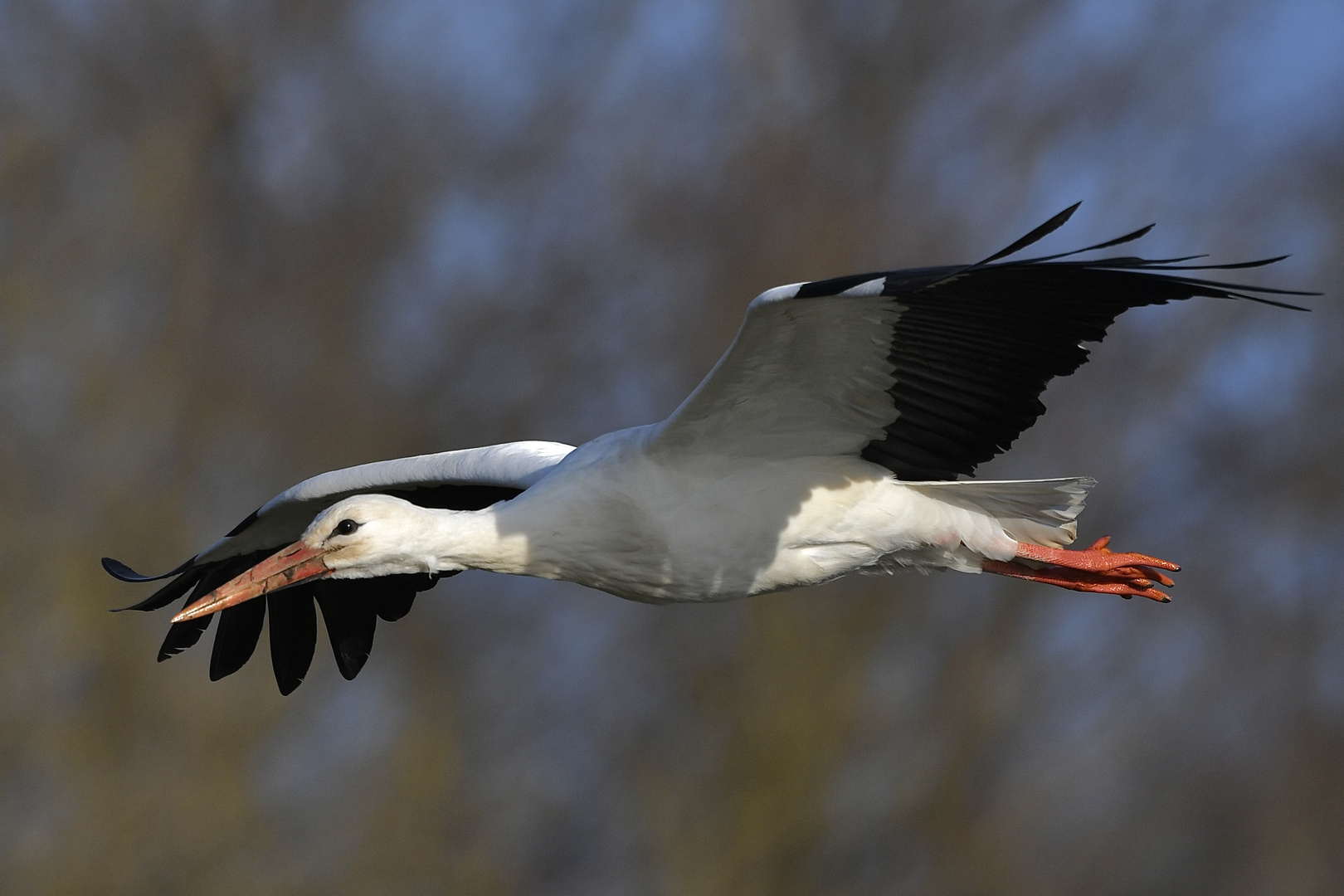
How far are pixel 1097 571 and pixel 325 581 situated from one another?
12.1 ft

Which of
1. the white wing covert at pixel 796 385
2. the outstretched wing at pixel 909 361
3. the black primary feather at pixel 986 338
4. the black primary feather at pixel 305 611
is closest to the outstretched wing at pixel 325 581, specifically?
the black primary feather at pixel 305 611

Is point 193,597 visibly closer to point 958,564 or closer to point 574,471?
point 574,471

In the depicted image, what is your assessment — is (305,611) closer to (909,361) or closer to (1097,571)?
(909,361)

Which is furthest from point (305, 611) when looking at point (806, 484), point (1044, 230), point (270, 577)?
point (1044, 230)

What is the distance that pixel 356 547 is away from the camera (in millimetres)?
5715

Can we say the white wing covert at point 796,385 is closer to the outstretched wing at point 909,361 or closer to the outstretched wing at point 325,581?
the outstretched wing at point 909,361

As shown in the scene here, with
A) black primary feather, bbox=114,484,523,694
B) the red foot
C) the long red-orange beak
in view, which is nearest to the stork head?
the long red-orange beak

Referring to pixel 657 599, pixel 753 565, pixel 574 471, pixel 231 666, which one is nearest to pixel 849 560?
pixel 753 565

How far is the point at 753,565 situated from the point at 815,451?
21.0 inches

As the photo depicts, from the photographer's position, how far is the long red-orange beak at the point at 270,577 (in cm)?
580

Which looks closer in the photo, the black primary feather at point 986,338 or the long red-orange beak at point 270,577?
the black primary feather at point 986,338

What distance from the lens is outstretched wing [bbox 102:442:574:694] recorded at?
6918mm

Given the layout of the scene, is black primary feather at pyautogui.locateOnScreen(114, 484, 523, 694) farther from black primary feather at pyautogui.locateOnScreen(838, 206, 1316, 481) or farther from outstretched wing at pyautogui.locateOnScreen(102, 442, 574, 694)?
black primary feather at pyautogui.locateOnScreen(838, 206, 1316, 481)

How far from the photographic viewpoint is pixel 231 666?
7.91 m
